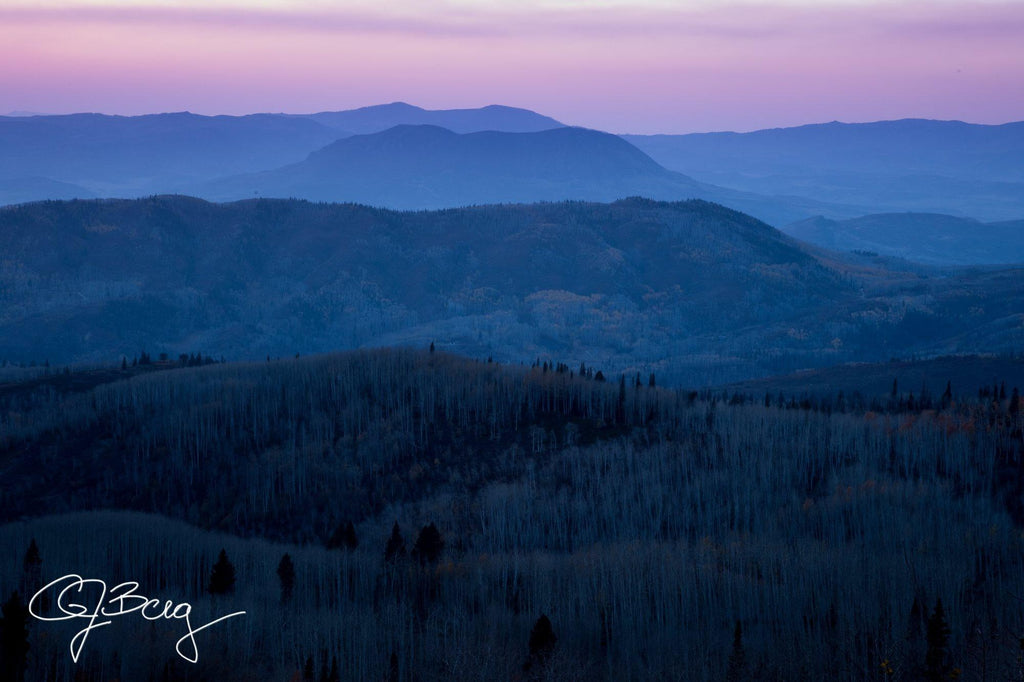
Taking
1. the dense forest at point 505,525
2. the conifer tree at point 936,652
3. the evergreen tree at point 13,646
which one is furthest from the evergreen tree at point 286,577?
the conifer tree at point 936,652

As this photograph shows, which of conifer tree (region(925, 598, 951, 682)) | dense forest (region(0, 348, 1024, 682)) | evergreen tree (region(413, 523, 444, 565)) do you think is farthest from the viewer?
evergreen tree (region(413, 523, 444, 565))

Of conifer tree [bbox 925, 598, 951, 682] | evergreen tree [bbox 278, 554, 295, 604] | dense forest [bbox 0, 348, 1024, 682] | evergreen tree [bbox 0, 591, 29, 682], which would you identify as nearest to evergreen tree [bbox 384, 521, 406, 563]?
dense forest [bbox 0, 348, 1024, 682]

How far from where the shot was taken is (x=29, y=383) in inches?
4254

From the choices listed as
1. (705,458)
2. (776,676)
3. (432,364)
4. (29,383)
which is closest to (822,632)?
(776,676)

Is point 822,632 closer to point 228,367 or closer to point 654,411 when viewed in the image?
point 654,411

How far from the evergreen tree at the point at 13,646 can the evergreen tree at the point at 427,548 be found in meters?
30.3

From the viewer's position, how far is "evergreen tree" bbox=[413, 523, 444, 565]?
A: 6331 centimetres

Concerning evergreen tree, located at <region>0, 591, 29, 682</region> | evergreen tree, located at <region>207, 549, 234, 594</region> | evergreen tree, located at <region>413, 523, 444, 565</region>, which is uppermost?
evergreen tree, located at <region>0, 591, 29, 682</region>

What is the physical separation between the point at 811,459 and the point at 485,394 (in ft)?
98.3

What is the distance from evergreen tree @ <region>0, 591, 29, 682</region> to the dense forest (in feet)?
0.34

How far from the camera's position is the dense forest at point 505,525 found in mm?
43188
